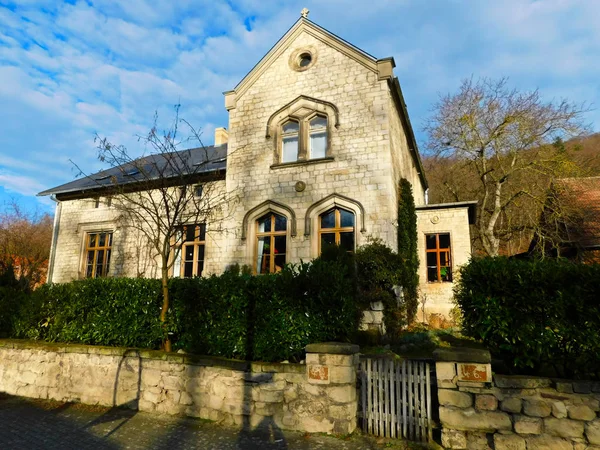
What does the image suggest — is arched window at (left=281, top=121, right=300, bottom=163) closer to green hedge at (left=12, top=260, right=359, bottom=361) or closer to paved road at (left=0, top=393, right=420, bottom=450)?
green hedge at (left=12, top=260, right=359, bottom=361)

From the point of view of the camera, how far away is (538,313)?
4.50 metres

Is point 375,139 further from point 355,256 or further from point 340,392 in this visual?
point 340,392

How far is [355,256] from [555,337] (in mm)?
6104

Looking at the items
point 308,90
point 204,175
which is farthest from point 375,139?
point 204,175

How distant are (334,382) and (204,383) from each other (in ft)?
7.10

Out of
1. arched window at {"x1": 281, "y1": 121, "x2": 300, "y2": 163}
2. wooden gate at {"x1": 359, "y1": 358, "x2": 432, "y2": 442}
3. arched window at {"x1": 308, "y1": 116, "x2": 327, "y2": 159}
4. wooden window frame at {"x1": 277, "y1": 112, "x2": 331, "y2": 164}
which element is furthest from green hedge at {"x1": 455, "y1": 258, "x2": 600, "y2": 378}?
arched window at {"x1": 281, "y1": 121, "x2": 300, "y2": 163}

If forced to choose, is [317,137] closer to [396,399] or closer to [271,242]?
[271,242]

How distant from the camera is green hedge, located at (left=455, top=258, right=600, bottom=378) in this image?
4.25m

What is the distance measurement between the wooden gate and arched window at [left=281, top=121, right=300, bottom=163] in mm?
8627

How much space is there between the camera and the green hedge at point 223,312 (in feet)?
19.0

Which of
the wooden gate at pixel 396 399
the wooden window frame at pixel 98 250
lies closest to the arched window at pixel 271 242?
the wooden gate at pixel 396 399

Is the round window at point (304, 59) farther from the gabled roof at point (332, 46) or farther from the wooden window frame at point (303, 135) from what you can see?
the wooden window frame at point (303, 135)

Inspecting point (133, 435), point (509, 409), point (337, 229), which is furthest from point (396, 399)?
point (337, 229)

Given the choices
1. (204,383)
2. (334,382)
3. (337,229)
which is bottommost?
(204,383)
